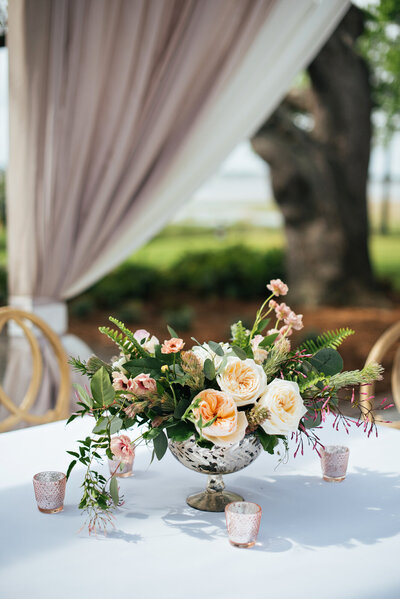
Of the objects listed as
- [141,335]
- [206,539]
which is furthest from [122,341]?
[206,539]

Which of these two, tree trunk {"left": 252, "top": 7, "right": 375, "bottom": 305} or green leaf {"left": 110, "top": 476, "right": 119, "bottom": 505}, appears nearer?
green leaf {"left": 110, "top": 476, "right": 119, "bottom": 505}

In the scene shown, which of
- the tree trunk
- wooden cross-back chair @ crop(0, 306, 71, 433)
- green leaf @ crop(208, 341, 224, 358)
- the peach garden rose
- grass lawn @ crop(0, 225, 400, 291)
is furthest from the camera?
grass lawn @ crop(0, 225, 400, 291)

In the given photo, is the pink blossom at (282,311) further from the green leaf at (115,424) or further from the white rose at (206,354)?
the green leaf at (115,424)

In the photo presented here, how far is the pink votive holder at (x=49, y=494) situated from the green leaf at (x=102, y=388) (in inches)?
7.0

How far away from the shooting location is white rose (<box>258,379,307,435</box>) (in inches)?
46.6

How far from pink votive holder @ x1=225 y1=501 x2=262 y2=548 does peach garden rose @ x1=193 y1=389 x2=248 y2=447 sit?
0.10 metres

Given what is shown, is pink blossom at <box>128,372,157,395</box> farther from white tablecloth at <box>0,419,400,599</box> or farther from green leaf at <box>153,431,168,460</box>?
white tablecloth at <box>0,419,400,599</box>

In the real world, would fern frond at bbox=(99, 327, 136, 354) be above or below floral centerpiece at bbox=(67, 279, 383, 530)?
above

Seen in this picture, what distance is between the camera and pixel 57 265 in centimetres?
295

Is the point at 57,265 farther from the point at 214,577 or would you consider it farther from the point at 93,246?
the point at 214,577

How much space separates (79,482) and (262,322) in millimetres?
471

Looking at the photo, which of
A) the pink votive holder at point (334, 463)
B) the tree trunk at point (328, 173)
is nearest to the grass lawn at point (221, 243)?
the tree trunk at point (328, 173)

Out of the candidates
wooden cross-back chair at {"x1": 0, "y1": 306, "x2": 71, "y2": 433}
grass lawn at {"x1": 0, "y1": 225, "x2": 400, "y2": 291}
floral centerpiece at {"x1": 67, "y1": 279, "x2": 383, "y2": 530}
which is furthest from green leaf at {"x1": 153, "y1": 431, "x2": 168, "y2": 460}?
grass lawn at {"x1": 0, "y1": 225, "x2": 400, "y2": 291}

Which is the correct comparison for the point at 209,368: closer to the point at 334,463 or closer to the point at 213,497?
the point at 213,497
